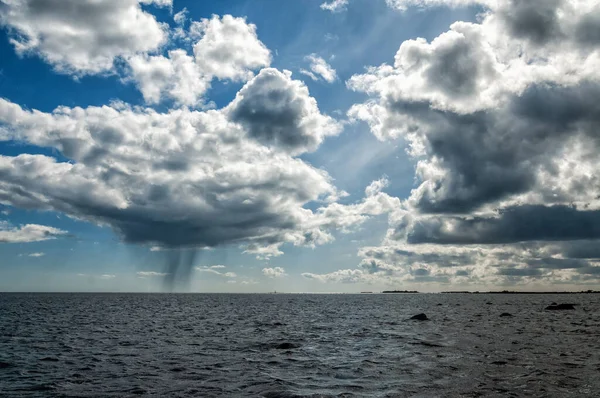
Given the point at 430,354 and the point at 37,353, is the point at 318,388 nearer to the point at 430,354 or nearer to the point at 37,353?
the point at 430,354

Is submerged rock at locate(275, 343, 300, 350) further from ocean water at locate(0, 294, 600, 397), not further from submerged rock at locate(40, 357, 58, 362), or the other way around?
submerged rock at locate(40, 357, 58, 362)

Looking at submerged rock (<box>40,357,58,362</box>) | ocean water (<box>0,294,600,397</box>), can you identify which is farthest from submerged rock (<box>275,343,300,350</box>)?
submerged rock (<box>40,357,58,362</box>)

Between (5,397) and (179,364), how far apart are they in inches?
416

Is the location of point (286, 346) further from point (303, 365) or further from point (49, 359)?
point (49, 359)

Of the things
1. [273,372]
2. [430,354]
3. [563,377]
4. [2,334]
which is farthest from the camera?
[2,334]

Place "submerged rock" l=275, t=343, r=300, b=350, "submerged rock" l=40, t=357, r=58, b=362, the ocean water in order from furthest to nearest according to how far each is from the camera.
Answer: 1. "submerged rock" l=275, t=343, r=300, b=350
2. "submerged rock" l=40, t=357, r=58, b=362
3. the ocean water

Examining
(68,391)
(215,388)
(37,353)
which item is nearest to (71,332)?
(37,353)

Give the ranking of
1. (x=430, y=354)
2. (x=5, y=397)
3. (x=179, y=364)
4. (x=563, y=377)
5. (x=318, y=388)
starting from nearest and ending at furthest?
(x=5, y=397), (x=318, y=388), (x=563, y=377), (x=179, y=364), (x=430, y=354)

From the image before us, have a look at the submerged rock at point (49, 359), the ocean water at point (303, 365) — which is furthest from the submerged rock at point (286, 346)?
the submerged rock at point (49, 359)

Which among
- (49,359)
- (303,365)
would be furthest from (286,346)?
(49,359)

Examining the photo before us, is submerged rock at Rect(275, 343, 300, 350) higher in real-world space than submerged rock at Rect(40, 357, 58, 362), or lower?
lower

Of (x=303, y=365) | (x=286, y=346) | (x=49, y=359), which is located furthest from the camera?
(x=286, y=346)

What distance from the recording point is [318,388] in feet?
71.0

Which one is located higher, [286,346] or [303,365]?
[303,365]
